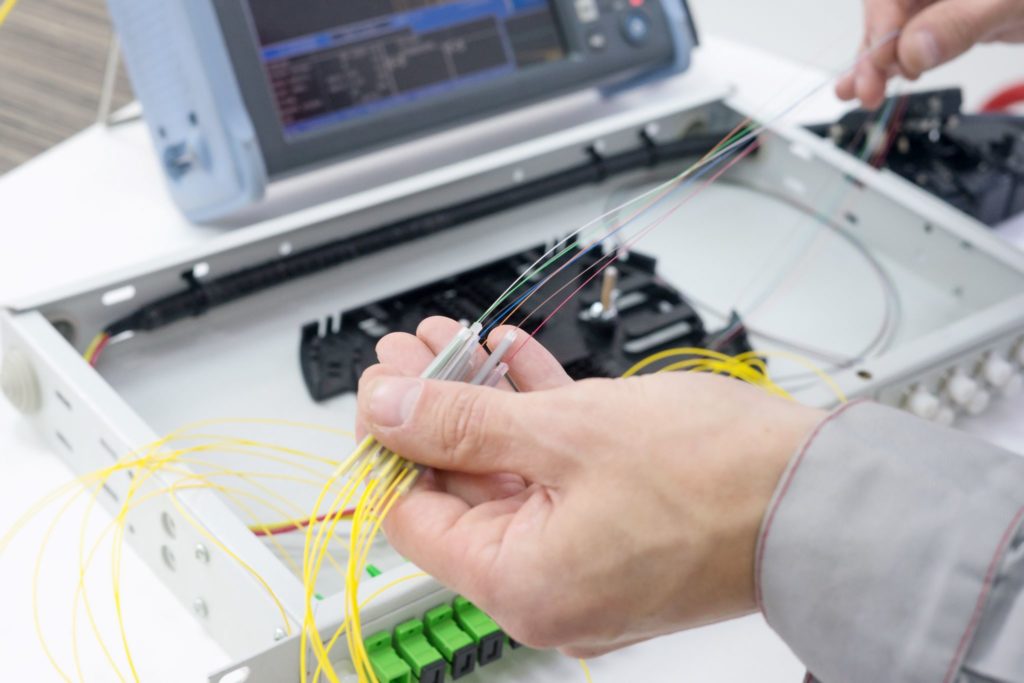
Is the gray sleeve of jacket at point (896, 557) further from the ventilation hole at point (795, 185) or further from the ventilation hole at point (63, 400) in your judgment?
the ventilation hole at point (795, 185)

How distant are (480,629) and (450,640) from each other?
0.03 metres

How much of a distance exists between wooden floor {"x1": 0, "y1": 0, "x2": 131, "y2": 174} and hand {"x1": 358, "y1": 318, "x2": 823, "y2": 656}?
5.19 feet

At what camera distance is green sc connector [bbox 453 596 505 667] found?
32.7 inches

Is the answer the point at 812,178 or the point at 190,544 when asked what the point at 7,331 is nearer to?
the point at 190,544

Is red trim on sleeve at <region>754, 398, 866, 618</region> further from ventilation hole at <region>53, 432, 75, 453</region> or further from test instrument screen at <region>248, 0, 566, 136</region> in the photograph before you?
test instrument screen at <region>248, 0, 566, 136</region>

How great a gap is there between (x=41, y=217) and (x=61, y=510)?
559 mm

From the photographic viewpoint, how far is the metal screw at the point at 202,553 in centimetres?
84

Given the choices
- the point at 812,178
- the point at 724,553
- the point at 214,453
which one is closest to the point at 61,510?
the point at 214,453

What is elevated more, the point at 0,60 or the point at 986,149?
the point at 0,60

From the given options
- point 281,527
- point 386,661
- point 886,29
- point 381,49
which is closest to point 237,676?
point 386,661

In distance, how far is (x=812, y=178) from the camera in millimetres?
1434

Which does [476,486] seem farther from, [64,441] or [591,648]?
[64,441]

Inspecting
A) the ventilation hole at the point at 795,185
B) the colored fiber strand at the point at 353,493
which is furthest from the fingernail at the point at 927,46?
the colored fiber strand at the point at 353,493

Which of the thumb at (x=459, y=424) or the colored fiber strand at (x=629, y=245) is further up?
the thumb at (x=459, y=424)
